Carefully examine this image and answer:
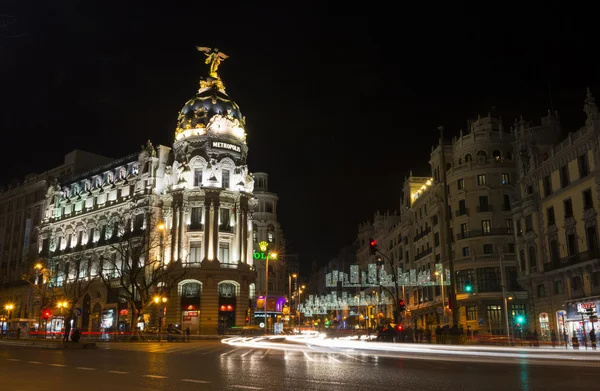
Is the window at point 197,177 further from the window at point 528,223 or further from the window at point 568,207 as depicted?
the window at point 568,207

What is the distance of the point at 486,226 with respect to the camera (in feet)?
199

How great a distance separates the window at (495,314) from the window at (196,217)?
36.8 m

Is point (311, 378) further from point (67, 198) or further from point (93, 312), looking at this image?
point (67, 198)

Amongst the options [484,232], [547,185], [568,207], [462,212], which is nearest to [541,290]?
[568,207]

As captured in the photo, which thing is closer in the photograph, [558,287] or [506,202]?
[558,287]

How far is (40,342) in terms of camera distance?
125 feet

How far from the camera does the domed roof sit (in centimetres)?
7250

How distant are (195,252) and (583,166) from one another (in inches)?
1830

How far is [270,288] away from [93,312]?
30226 millimetres

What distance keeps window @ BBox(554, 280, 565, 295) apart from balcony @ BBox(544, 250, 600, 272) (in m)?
1.27

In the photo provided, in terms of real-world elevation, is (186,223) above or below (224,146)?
below

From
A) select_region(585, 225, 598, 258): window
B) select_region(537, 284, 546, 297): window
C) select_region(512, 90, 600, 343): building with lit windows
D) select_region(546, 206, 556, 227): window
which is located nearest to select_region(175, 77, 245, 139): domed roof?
select_region(512, 90, 600, 343): building with lit windows

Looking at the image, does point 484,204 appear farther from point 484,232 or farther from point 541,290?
point 541,290

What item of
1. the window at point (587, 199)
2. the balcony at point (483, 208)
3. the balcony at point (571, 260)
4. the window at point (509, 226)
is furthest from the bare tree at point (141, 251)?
the window at point (587, 199)
